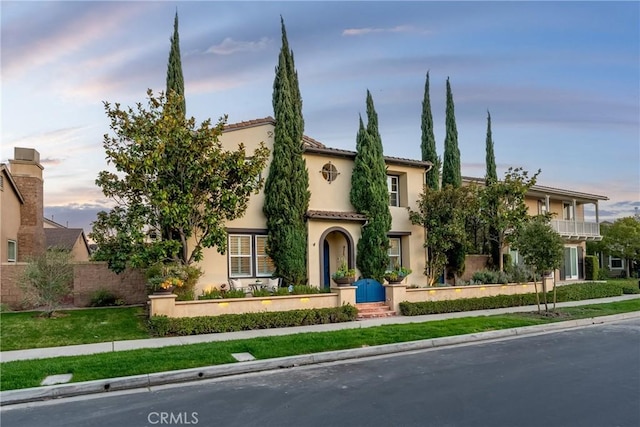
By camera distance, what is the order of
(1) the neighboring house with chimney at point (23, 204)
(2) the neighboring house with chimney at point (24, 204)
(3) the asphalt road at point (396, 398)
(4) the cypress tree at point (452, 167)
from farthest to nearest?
(4) the cypress tree at point (452, 167)
(2) the neighboring house with chimney at point (24, 204)
(1) the neighboring house with chimney at point (23, 204)
(3) the asphalt road at point (396, 398)

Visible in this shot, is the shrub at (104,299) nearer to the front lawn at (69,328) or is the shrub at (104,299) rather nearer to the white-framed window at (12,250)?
the front lawn at (69,328)

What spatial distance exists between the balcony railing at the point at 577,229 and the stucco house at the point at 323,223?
48.9 ft

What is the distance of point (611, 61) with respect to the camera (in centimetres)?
1675

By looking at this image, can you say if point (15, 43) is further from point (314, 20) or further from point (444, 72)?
point (444, 72)

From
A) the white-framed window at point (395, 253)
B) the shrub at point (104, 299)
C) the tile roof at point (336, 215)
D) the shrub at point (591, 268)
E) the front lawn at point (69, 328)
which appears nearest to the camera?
the front lawn at point (69, 328)

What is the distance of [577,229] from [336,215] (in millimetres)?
22591

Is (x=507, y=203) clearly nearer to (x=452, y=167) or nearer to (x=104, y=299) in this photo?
(x=452, y=167)

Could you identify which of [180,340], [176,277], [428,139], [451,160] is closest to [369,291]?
[176,277]

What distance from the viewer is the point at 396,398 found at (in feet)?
23.8

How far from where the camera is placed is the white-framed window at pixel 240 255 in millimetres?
17922

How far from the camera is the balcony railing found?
106 ft

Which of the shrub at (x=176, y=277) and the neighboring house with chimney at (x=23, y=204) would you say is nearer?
the shrub at (x=176, y=277)

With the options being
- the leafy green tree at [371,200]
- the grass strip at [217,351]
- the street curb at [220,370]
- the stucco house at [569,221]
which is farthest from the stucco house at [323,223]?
the stucco house at [569,221]

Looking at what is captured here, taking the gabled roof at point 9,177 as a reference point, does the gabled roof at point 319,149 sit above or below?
above
